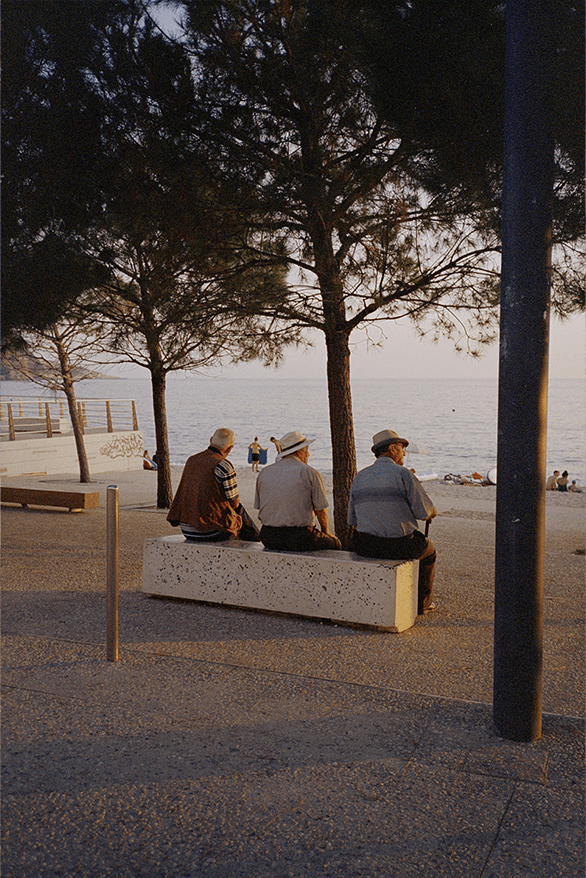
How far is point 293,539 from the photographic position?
5918 millimetres

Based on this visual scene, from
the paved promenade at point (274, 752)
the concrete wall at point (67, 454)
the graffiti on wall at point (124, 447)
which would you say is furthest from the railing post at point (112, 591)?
the graffiti on wall at point (124, 447)

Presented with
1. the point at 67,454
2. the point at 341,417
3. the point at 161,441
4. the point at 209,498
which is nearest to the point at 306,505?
the point at 209,498

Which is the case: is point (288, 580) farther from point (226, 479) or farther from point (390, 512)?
point (226, 479)

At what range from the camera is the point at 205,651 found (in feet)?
16.2

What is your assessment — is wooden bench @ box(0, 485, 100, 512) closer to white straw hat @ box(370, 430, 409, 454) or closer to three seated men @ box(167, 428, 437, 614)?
three seated men @ box(167, 428, 437, 614)

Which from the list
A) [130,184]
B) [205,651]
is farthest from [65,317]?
[205,651]

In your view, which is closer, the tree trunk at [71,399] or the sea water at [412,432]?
the tree trunk at [71,399]

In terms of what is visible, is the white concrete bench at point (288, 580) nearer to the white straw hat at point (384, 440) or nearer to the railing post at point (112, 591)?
the white straw hat at point (384, 440)

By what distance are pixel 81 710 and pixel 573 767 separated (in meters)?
2.37

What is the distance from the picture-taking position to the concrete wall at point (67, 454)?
22734mm

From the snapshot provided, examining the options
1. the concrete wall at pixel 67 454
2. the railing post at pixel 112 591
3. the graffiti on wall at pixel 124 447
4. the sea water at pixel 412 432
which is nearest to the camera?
the railing post at pixel 112 591

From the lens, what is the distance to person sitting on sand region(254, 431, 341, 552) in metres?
5.92

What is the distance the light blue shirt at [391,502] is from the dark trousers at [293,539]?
36 centimetres

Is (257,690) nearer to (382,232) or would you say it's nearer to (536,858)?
(536,858)
